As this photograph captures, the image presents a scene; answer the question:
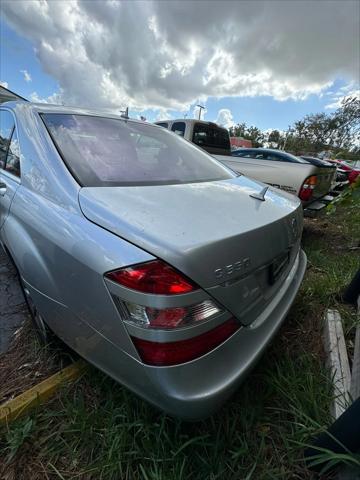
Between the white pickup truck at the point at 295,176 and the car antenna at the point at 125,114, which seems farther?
the white pickup truck at the point at 295,176

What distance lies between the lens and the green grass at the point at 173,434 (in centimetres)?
131

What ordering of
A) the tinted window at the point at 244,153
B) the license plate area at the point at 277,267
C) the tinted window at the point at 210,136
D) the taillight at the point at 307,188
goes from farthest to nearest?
1. the tinted window at the point at 244,153
2. the tinted window at the point at 210,136
3. the taillight at the point at 307,188
4. the license plate area at the point at 277,267

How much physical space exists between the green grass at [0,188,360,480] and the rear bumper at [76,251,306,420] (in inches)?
15.7

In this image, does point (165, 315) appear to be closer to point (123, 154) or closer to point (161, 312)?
point (161, 312)

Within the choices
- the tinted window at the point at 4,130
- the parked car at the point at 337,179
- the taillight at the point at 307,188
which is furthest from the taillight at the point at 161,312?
the parked car at the point at 337,179

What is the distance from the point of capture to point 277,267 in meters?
1.52

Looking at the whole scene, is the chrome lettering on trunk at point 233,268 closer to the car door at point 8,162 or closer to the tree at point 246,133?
the car door at point 8,162

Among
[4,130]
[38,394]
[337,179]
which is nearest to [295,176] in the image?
[4,130]

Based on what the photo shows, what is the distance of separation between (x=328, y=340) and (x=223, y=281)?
1.26 metres

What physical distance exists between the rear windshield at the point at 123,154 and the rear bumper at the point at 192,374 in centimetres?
85

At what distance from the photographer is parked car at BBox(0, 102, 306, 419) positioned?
3.39 ft

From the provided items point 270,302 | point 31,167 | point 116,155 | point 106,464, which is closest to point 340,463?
point 270,302

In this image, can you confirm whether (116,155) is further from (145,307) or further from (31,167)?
(145,307)

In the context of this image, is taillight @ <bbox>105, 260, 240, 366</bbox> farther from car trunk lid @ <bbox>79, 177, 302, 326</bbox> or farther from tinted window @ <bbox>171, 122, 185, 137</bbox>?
tinted window @ <bbox>171, 122, 185, 137</bbox>
